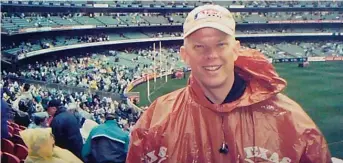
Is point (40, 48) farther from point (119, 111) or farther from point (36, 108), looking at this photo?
point (36, 108)

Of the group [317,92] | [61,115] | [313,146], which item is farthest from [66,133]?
[317,92]

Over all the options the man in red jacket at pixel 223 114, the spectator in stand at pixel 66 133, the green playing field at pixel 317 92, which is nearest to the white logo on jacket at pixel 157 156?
the man in red jacket at pixel 223 114

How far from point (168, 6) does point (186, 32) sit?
286 cm

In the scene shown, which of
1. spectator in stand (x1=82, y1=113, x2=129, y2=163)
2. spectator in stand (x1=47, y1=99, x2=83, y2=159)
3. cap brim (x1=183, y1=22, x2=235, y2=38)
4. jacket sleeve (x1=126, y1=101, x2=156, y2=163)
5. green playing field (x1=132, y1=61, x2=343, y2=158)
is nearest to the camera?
cap brim (x1=183, y1=22, x2=235, y2=38)

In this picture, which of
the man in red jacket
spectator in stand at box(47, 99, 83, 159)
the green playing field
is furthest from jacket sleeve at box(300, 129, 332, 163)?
the green playing field

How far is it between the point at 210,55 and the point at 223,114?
0.14 metres

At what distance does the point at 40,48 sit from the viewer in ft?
15.7

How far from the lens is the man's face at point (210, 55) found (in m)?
0.99

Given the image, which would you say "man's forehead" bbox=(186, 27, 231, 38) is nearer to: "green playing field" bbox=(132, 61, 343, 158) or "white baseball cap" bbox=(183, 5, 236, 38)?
"white baseball cap" bbox=(183, 5, 236, 38)

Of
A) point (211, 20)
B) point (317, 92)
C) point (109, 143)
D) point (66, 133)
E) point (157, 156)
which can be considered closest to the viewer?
point (211, 20)

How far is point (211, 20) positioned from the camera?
3.14ft

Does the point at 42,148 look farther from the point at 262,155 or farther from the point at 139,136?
the point at 262,155

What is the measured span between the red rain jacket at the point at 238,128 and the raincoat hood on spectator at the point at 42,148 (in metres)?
0.22

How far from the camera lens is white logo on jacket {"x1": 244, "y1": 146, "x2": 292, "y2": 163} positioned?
1013 mm
